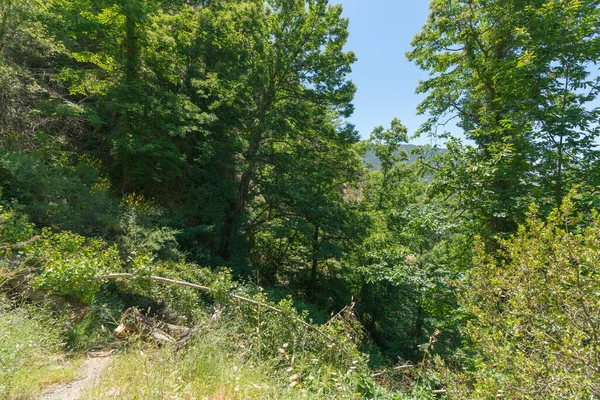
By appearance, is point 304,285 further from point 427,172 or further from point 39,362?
point 39,362

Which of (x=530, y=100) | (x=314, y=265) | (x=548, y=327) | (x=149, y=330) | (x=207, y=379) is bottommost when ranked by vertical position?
(x=314, y=265)

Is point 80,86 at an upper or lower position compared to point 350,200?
upper

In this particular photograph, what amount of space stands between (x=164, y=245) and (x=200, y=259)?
1.90m

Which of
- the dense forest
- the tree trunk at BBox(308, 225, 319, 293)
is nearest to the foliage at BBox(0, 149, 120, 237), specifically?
the dense forest

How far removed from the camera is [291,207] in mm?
10555

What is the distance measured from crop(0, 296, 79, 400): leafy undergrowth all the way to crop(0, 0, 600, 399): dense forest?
3cm

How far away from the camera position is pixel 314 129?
32.8 ft

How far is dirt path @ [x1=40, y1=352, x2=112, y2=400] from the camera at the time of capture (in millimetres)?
2336

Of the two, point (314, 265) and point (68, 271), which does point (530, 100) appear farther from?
point (314, 265)

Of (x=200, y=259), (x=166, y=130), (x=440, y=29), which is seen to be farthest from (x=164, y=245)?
(x=440, y=29)

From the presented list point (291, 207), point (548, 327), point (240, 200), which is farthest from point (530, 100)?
point (240, 200)

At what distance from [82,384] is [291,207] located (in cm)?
831

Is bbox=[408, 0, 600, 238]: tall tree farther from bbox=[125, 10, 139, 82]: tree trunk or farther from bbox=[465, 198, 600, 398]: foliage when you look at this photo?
bbox=[125, 10, 139, 82]: tree trunk

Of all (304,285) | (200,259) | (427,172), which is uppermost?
(427,172)
